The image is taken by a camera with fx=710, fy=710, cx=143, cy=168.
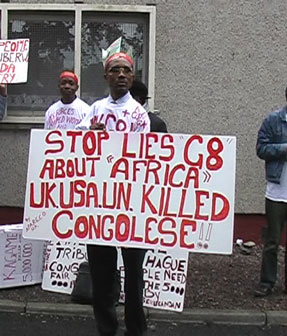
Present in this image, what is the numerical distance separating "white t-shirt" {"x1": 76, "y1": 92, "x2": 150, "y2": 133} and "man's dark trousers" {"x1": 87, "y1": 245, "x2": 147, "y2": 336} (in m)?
0.74

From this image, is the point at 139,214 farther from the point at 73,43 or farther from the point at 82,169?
the point at 73,43

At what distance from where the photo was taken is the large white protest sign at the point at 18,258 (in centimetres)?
612

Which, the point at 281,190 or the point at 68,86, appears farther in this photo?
the point at 68,86

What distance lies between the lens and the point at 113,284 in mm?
4430

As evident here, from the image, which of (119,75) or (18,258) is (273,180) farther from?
(18,258)

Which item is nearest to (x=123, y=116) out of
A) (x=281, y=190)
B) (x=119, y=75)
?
(x=119, y=75)

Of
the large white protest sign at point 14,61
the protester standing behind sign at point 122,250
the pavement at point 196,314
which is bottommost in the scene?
the pavement at point 196,314

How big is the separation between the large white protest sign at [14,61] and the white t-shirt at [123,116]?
230 centimetres

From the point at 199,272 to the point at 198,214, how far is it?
8.65 feet

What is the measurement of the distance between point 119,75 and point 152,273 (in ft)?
6.76

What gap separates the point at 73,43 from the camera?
7.95 m

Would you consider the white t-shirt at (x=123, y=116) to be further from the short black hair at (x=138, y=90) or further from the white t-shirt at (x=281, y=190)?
the white t-shirt at (x=281, y=190)

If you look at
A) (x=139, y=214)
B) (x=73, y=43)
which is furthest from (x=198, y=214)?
(x=73, y=43)

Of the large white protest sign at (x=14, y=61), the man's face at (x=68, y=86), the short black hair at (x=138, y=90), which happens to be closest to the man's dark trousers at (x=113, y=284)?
the short black hair at (x=138, y=90)
